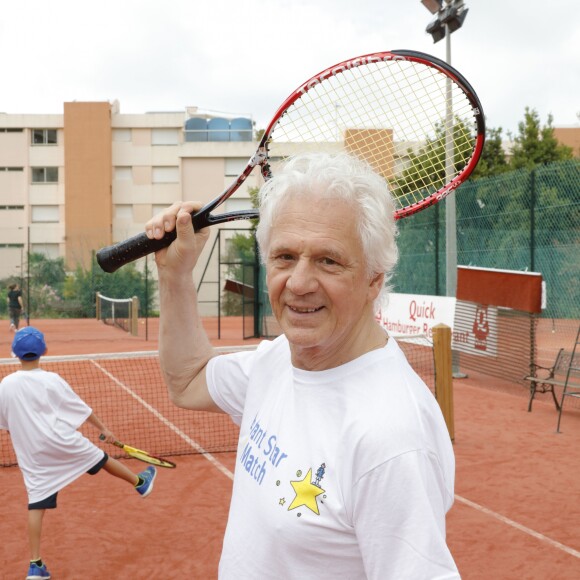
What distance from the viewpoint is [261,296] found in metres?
18.3

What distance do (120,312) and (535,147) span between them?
51.6 feet

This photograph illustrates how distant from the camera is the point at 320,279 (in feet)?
4.91

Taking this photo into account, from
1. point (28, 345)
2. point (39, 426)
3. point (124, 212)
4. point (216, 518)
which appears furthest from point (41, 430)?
point (124, 212)

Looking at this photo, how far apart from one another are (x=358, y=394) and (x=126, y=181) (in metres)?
38.3

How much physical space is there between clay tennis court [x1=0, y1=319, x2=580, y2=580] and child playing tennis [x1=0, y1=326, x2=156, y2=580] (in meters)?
0.52

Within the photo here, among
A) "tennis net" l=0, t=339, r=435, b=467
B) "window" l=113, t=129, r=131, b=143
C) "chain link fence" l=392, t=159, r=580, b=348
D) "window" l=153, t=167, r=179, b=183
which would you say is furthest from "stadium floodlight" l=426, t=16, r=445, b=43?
"window" l=113, t=129, r=131, b=143

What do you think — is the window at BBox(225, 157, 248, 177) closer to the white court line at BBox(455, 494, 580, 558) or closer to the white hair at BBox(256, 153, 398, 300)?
the white court line at BBox(455, 494, 580, 558)

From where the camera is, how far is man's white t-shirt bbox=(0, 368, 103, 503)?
430 centimetres

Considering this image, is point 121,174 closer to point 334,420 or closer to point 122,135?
point 122,135

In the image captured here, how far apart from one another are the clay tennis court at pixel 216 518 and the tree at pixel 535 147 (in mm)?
18176

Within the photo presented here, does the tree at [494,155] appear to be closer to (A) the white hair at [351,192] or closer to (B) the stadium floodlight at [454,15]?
(B) the stadium floodlight at [454,15]

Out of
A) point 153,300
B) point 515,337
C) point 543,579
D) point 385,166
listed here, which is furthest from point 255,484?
point 153,300

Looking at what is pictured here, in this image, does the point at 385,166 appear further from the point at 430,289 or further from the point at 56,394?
the point at 430,289

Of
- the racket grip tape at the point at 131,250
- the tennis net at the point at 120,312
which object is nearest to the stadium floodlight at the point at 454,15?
the racket grip tape at the point at 131,250
